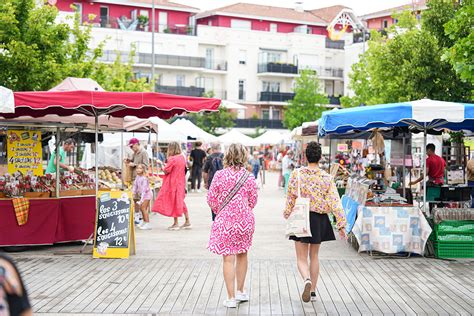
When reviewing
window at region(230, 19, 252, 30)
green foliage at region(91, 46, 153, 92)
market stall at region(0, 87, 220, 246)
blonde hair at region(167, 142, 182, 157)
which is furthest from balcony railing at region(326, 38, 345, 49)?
market stall at region(0, 87, 220, 246)

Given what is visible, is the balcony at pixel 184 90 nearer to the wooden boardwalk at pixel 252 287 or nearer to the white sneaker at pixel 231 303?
the wooden boardwalk at pixel 252 287

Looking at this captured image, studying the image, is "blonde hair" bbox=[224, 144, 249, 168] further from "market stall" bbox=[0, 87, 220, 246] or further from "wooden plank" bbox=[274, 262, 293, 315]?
"market stall" bbox=[0, 87, 220, 246]

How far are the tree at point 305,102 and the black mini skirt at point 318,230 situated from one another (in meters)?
58.1

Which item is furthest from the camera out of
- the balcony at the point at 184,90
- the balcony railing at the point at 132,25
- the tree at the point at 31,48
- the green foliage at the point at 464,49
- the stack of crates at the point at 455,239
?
the balcony at the point at 184,90

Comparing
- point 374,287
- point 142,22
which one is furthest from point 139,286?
point 142,22

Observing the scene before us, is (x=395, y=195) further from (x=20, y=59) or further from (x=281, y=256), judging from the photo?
(x=20, y=59)

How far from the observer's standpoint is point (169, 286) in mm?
9484

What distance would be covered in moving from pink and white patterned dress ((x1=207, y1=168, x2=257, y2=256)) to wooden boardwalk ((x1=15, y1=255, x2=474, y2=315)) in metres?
0.65

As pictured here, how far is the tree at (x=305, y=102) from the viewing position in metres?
67.0

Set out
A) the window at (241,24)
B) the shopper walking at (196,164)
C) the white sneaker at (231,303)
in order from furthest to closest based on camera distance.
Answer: the window at (241,24) < the shopper walking at (196,164) < the white sneaker at (231,303)

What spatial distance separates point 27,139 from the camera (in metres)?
12.7

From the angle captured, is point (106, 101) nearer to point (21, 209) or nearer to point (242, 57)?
point (21, 209)

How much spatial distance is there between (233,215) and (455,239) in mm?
4811

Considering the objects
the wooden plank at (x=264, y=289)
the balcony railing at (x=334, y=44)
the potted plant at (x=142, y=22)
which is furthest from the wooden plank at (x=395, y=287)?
the balcony railing at (x=334, y=44)
